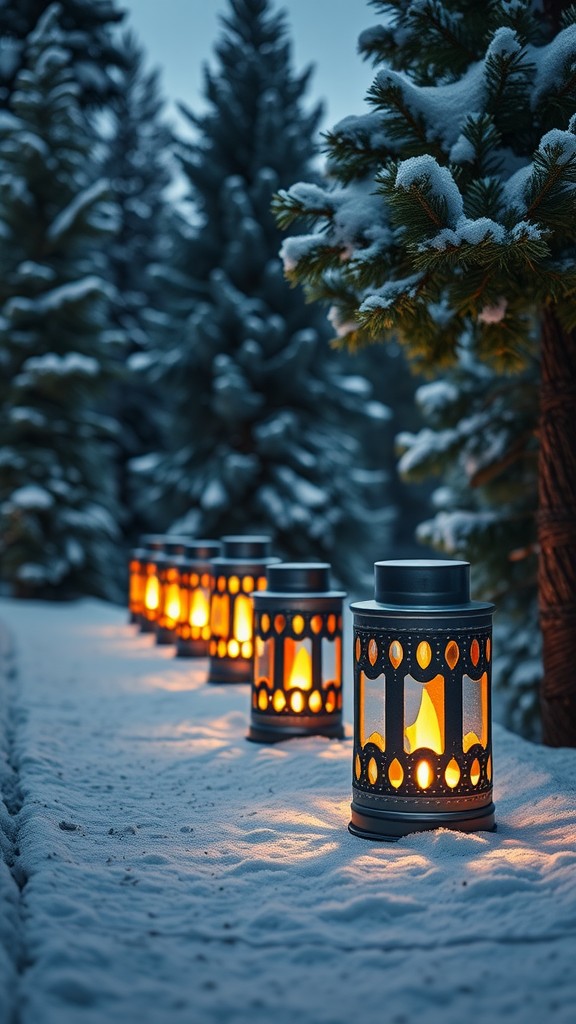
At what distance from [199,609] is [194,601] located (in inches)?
3.6

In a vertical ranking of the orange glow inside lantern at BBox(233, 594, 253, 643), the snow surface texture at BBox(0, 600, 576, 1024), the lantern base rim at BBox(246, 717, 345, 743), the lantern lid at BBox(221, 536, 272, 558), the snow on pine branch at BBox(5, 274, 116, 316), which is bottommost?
the snow surface texture at BBox(0, 600, 576, 1024)

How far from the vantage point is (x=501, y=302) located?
5.59 metres

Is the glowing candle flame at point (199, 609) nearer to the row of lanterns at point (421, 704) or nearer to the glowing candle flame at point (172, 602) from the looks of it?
the glowing candle flame at point (172, 602)

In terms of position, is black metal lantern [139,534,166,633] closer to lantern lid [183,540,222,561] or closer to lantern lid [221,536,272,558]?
lantern lid [183,540,222,561]

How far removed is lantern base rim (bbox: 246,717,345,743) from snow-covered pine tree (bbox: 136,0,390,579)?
933cm

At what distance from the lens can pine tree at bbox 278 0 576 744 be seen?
13.8 feet

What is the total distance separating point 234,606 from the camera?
7941 millimetres

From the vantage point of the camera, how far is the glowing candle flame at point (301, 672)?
609cm

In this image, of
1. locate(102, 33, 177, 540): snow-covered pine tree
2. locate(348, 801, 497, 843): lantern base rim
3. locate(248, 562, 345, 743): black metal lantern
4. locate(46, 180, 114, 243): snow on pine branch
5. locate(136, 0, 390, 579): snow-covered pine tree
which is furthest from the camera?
locate(102, 33, 177, 540): snow-covered pine tree

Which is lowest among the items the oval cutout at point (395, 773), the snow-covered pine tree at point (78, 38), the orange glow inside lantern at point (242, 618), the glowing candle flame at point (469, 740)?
the oval cutout at point (395, 773)

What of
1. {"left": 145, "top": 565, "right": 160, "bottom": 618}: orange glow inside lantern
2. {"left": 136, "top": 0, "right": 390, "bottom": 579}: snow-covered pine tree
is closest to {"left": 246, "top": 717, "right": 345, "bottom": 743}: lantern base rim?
{"left": 145, "top": 565, "right": 160, "bottom": 618}: orange glow inside lantern

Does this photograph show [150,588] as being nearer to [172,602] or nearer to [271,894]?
[172,602]

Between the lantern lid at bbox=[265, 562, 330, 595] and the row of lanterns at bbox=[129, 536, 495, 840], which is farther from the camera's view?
the lantern lid at bbox=[265, 562, 330, 595]

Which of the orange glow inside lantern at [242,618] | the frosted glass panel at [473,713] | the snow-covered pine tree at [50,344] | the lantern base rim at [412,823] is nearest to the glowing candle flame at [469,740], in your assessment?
the frosted glass panel at [473,713]
